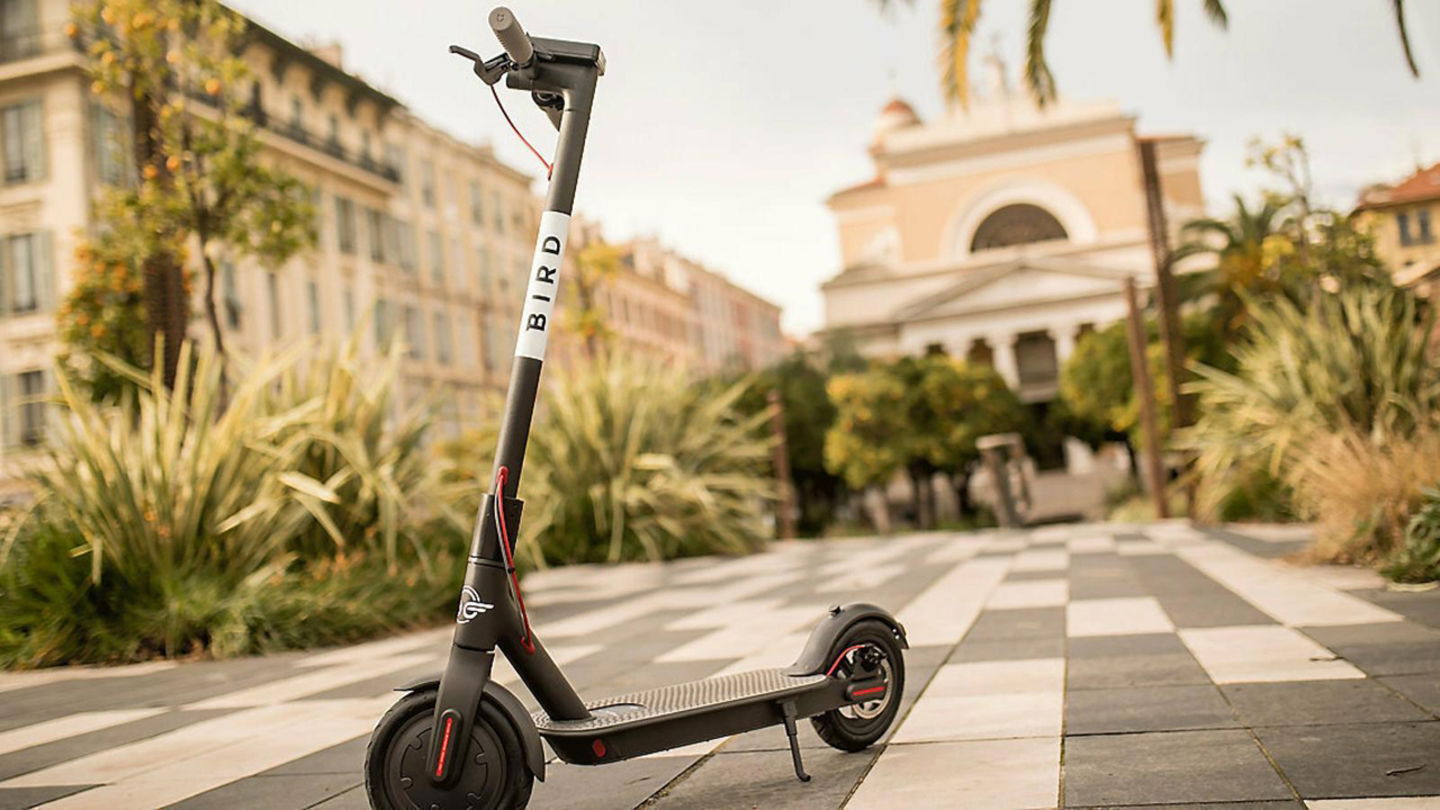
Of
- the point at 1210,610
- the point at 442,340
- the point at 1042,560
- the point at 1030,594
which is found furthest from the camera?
the point at 442,340

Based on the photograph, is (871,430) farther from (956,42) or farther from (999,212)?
(999,212)

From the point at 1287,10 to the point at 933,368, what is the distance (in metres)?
24.4

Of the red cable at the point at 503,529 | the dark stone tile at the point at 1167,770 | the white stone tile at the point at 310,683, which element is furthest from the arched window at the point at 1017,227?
the red cable at the point at 503,529

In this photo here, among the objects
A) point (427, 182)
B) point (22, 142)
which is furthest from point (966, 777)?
point (427, 182)

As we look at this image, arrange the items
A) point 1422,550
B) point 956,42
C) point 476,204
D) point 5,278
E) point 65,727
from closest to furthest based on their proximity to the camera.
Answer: point 65,727
point 1422,550
point 956,42
point 5,278
point 476,204

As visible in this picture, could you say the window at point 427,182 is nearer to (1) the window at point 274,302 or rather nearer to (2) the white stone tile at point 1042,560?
(1) the window at point 274,302

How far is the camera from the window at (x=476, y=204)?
45.1 metres

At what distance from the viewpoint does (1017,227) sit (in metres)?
58.5

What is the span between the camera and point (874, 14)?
29.3 ft

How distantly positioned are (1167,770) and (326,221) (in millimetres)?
22776

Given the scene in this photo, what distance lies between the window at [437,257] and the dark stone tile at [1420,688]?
39.6 m

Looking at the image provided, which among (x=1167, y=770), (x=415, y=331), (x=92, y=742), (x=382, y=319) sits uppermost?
(x=382, y=319)

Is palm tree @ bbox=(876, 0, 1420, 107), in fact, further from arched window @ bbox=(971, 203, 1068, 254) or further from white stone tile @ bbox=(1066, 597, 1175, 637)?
arched window @ bbox=(971, 203, 1068, 254)

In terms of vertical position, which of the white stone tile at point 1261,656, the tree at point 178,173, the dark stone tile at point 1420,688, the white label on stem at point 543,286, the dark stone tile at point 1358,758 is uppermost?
the tree at point 178,173
